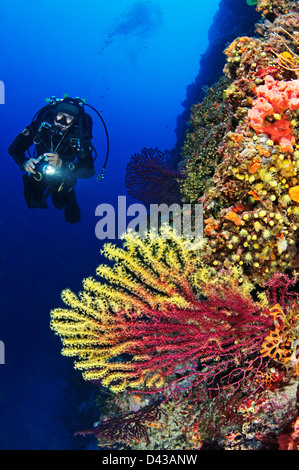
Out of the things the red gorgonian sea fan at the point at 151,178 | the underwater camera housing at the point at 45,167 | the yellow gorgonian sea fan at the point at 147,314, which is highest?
the underwater camera housing at the point at 45,167

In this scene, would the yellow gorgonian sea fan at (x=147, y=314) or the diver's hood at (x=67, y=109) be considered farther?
the diver's hood at (x=67, y=109)

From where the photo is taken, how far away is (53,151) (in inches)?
255

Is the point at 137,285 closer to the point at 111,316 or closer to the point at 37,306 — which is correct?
the point at 111,316

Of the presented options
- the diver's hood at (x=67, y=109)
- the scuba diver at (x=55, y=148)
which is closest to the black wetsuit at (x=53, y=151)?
the scuba diver at (x=55, y=148)

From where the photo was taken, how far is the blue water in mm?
16625

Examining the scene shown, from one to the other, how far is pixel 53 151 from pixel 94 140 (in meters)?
95.1

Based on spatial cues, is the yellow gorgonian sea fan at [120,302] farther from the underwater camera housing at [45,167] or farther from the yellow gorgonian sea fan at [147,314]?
the underwater camera housing at [45,167]

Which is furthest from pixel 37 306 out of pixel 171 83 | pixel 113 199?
pixel 171 83

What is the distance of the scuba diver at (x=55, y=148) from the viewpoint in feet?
20.7

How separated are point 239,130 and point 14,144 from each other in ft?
18.5

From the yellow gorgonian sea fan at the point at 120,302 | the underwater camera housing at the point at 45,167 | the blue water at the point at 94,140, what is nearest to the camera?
the yellow gorgonian sea fan at the point at 120,302

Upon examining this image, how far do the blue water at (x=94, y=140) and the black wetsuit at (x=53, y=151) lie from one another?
9.46 metres

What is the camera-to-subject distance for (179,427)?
4031 millimetres

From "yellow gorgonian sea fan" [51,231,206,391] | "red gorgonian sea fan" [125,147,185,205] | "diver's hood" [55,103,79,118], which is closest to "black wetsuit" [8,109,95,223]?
"diver's hood" [55,103,79,118]
